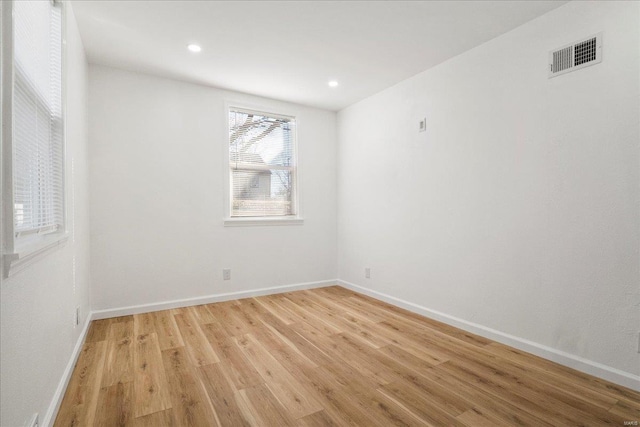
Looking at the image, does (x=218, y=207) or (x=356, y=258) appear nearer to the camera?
(x=218, y=207)

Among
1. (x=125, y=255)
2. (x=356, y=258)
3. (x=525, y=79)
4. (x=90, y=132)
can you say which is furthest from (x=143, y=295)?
(x=525, y=79)

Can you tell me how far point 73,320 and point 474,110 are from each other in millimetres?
3589

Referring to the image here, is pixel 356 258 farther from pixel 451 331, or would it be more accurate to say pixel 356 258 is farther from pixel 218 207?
pixel 218 207

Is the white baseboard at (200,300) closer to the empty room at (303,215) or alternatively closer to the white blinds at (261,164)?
the empty room at (303,215)

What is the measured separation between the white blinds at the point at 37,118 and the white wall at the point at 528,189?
2.98m

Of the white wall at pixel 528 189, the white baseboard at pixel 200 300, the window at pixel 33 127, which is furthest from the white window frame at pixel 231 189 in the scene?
the window at pixel 33 127

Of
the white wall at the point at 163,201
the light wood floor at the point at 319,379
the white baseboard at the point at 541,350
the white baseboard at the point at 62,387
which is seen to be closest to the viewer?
the white baseboard at the point at 62,387

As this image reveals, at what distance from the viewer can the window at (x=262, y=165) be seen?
154 inches

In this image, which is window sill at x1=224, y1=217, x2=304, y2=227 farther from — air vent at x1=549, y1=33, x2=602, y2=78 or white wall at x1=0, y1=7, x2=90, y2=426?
air vent at x1=549, y1=33, x2=602, y2=78

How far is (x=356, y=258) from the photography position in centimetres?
422

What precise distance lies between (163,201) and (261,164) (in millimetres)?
1271

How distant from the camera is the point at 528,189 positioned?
7.80 ft

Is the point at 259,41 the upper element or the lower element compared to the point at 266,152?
upper

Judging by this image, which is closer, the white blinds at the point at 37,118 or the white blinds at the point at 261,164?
the white blinds at the point at 37,118
